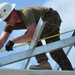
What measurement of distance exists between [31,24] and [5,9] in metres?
0.58

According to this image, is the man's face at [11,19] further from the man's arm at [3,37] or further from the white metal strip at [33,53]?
the white metal strip at [33,53]

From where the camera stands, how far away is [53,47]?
364 cm

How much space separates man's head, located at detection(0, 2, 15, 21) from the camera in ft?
13.8

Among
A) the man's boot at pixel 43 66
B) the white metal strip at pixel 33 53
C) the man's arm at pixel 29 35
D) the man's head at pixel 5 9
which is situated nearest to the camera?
the white metal strip at pixel 33 53

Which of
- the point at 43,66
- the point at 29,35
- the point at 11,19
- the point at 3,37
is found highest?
the point at 11,19

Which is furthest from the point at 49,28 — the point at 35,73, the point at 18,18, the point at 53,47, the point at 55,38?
the point at 35,73

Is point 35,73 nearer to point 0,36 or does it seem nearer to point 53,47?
point 53,47

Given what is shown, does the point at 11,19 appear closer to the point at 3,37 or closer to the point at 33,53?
the point at 3,37

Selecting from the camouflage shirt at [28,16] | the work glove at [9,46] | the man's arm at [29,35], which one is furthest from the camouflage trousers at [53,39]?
the work glove at [9,46]

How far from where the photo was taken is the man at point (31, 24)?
3947 mm

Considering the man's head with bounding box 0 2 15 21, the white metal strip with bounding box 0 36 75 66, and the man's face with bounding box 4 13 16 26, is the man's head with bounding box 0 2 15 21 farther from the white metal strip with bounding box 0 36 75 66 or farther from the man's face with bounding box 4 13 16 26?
the white metal strip with bounding box 0 36 75 66

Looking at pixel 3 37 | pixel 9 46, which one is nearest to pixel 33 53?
pixel 9 46

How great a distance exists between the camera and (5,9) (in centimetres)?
429

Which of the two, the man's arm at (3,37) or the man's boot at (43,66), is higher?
the man's arm at (3,37)
